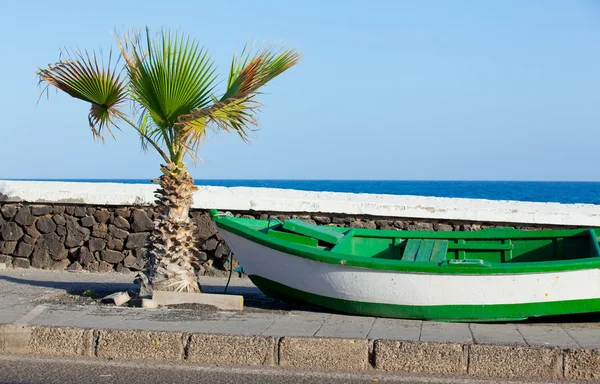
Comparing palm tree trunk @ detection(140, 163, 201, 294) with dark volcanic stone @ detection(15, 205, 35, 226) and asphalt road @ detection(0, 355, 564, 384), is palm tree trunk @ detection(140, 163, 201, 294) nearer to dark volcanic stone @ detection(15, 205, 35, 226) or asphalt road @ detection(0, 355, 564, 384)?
asphalt road @ detection(0, 355, 564, 384)

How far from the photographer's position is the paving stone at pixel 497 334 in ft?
20.0

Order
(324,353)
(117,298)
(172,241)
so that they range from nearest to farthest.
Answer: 1. (324,353)
2. (117,298)
3. (172,241)

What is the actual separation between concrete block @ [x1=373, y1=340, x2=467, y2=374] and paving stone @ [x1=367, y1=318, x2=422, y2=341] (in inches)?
5.9

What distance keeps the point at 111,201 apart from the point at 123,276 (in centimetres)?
110

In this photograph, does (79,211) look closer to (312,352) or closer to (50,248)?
(50,248)

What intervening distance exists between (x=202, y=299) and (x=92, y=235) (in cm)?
376

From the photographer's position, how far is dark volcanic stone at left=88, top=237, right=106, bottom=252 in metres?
10.9

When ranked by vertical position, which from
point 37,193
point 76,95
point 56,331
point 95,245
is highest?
point 76,95

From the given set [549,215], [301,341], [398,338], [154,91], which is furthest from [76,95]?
[549,215]

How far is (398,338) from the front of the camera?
20.2ft

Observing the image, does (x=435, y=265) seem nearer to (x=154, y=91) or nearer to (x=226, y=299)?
(x=226, y=299)

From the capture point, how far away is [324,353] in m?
6.08

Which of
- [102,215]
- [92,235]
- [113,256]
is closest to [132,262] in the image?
[113,256]

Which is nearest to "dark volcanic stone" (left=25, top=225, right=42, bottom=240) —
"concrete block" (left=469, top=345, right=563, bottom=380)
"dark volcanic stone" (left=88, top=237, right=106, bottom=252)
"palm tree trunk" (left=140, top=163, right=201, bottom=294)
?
"dark volcanic stone" (left=88, top=237, right=106, bottom=252)
